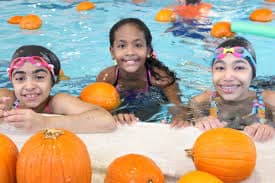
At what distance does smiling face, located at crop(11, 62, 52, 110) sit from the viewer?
334cm

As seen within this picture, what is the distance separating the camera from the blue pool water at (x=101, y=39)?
5949mm

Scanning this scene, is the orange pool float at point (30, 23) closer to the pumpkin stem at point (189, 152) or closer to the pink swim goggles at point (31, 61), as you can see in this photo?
the pink swim goggles at point (31, 61)

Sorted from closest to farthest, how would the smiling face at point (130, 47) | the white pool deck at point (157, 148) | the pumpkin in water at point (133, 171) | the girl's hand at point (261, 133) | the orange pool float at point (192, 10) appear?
the pumpkin in water at point (133, 171)
the white pool deck at point (157, 148)
the girl's hand at point (261, 133)
the smiling face at point (130, 47)
the orange pool float at point (192, 10)

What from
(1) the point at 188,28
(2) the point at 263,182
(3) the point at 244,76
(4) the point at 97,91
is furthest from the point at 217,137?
(1) the point at 188,28

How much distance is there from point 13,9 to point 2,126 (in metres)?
6.38

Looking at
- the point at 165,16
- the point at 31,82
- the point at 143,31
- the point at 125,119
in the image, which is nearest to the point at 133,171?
the point at 125,119

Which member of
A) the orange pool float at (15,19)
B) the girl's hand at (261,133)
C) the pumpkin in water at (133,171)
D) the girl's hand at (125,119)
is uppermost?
the orange pool float at (15,19)

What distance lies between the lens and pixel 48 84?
135 inches

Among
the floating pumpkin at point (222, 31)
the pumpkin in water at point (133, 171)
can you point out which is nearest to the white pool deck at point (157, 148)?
the pumpkin in water at point (133, 171)

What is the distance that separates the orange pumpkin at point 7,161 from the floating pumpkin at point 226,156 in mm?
877

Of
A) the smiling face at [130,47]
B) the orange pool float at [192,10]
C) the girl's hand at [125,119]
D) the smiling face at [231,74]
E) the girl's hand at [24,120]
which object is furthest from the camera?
the orange pool float at [192,10]

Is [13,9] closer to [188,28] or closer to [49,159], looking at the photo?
[188,28]

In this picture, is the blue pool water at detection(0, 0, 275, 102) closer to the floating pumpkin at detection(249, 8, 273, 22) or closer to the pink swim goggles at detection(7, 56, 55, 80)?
the floating pumpkin at detection(249, 8, 273, 22)

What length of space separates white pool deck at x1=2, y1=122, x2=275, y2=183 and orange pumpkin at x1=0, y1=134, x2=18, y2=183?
1.54 feet
